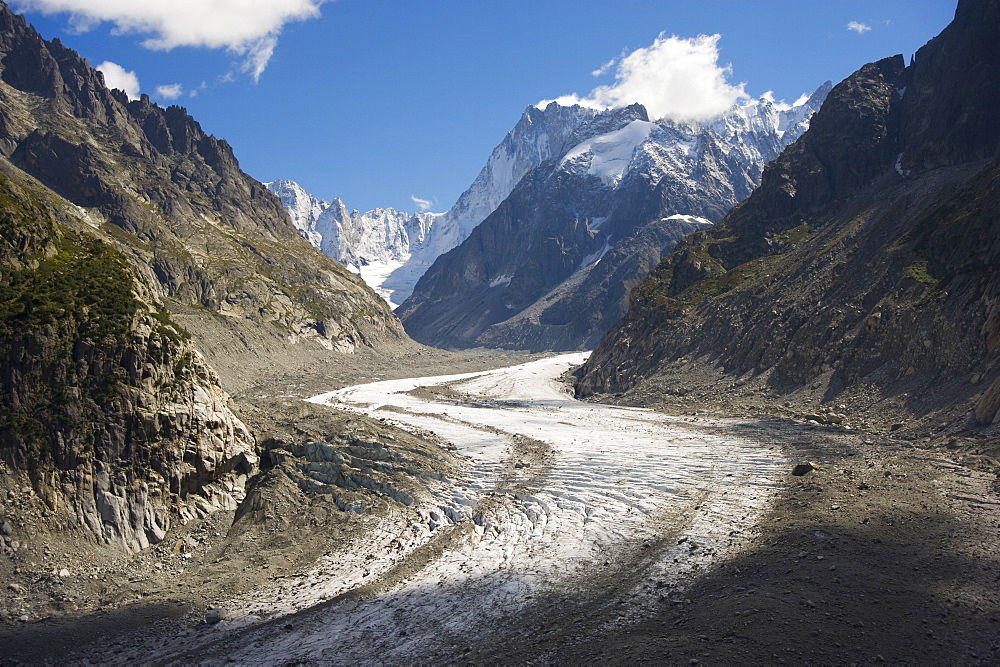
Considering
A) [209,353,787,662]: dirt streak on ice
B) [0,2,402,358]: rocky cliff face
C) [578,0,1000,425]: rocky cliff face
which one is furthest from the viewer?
[0,2,402,358]: rocky cliff face

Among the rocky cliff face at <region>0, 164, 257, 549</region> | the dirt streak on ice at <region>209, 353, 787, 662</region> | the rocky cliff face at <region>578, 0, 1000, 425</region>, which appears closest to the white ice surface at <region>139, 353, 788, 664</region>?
the dirt streak on ice at <region>209, 353, 787, 662</region>

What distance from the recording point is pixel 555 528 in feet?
98.0

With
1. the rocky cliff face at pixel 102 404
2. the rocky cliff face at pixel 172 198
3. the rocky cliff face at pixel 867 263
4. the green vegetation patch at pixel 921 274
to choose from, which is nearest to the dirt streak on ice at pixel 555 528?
the rocky cliff face at pixel 102 404

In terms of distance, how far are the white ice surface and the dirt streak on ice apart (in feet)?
0.22

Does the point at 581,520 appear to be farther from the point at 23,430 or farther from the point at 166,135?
the point at 166,135

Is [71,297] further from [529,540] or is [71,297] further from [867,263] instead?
[867,263]

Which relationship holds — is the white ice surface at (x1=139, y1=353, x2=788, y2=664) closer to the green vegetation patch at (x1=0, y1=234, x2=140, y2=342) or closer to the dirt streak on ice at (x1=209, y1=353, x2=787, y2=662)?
the dirt streak on ice at (x1=209, y1=353, x2=787, y2=662)

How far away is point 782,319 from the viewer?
6488cm

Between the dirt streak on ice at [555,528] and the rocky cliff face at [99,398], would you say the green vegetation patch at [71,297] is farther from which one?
the dirt streak on ice at [555,528]

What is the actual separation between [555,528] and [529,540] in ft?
5.90

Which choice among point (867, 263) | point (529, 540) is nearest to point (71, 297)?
point (529, 540)

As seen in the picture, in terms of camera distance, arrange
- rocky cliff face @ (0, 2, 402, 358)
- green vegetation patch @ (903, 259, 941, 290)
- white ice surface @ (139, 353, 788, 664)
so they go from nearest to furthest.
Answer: white ice surface @ (139, 353, 788, 664)
green vegetation patch @ (903, 259, 941, 290)
rocky cliff face @ (0, 2, 402, 358)

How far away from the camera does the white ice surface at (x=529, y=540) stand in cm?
2116

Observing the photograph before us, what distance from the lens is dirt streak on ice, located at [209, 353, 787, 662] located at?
2133 cm
